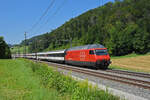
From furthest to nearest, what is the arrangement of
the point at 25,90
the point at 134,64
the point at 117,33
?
the point at 117,33 < the point at 134,64 < the point at 25,90

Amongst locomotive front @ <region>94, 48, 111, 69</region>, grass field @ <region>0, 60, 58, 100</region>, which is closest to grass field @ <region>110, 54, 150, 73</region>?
locomotive front @ <region>94, 48, 111, 69</region>

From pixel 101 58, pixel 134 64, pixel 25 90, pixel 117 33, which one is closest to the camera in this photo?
pixel 25 90

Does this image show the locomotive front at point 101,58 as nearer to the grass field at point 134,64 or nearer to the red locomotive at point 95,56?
the red locomotive at point 95,56

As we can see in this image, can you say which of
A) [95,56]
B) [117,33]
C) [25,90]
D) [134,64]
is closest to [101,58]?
[95,56]

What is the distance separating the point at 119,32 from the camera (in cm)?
8219

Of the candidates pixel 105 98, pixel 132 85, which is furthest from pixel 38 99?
pixel 132 85

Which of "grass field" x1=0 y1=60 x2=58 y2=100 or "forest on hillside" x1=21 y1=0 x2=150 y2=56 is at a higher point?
"forest on hillside" x1=21 y1=0 x2=150 y2=56

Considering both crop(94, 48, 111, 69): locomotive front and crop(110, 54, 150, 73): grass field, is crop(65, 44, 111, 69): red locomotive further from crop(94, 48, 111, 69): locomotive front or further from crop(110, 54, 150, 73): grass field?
crop(110, 54, 150, 73): grass field

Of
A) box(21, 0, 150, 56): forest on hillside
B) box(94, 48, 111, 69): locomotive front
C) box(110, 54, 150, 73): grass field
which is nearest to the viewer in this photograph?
box(94, 48, 111, 69): locomotive front

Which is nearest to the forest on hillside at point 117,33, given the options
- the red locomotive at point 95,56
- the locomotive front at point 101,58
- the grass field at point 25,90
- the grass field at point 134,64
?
the grass field at point 134,64

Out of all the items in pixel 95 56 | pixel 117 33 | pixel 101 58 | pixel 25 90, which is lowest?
pixel 25 90

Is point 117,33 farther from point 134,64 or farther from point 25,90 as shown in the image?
point 25,90

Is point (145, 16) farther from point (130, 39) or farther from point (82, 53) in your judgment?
point (82, 53)

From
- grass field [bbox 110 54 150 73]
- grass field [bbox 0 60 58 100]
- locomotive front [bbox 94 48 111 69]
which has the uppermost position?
locomotive front [bbox 94 48 111 69]
